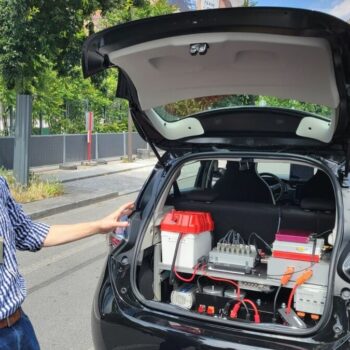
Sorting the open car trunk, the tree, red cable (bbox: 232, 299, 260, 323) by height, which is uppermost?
the tree

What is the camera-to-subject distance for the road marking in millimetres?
5777

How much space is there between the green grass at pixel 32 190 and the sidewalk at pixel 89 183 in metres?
A: 0.18

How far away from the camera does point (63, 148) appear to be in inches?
656

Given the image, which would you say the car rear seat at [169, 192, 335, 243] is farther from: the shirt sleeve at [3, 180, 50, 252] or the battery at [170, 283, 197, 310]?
the shirt sleeve at [3, 180, 50, 252]

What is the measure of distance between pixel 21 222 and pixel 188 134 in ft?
5.26

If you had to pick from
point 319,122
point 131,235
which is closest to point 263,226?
point 319,122

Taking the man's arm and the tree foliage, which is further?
the tree foliage

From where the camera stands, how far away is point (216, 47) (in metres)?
2.59

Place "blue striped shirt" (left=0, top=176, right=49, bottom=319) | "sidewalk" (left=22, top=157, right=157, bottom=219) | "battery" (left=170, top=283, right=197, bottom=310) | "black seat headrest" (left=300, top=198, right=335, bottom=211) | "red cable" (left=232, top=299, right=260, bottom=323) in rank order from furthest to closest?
"sidewalk" (left=22, top=157, right=157, bottom=219) < "black seat headrest" (left=300, top=198, right=335, bottom=211) < "battery" (left=170, top=283, right=197, bottom=310) < "red cable" (left=232, top=299, right=260, bottom=323) < "blue striped shirt" (left=0, top=176, right=49, bottom=319)

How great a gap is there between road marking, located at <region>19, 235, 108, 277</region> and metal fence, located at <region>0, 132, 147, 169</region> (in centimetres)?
688

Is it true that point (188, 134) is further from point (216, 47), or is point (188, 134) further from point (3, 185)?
point (3, 185)

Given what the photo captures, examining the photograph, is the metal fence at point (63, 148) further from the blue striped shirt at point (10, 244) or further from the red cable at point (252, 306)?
the blue striped shirt at point (10, 244)

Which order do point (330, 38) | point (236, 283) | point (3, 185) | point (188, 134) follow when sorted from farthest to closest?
point (188, 134) → point (236, 283) → point (330, 38) → point (3, 185)

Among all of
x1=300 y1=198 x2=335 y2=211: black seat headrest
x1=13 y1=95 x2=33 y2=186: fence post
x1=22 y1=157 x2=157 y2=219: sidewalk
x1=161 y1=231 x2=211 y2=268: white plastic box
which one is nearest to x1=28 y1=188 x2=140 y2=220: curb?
x1=22 y1=157 x2=157 y2=219: sidewalk
